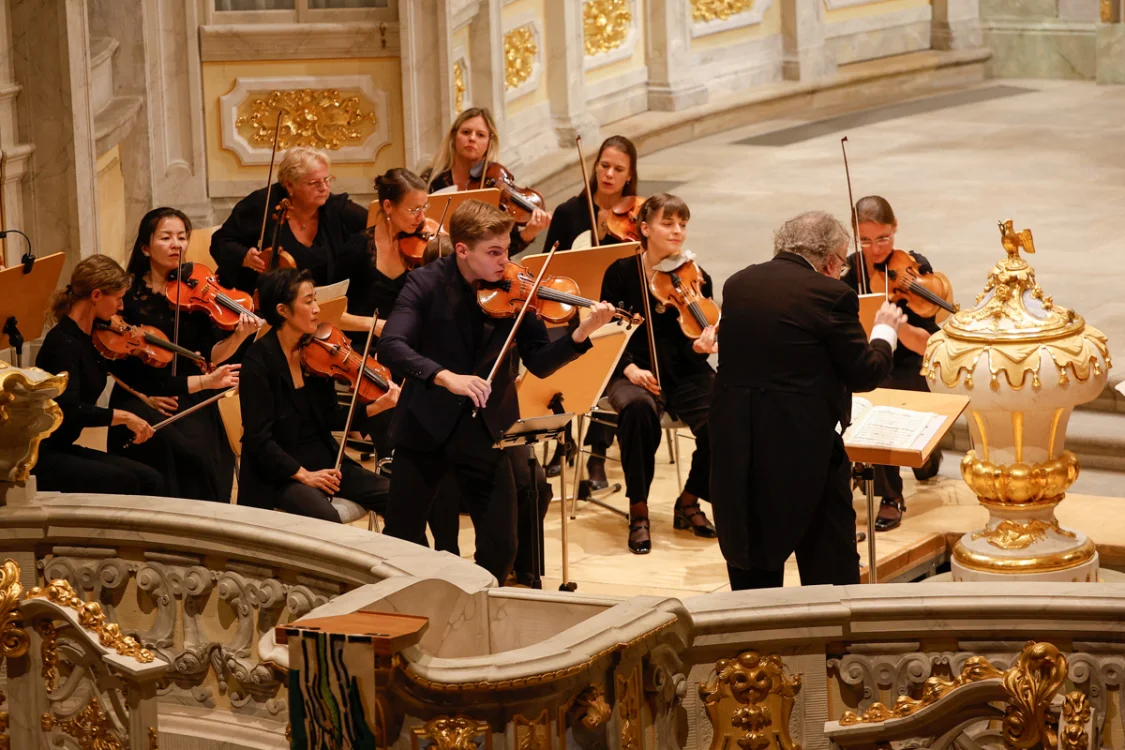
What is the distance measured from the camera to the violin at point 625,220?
6.50 meters

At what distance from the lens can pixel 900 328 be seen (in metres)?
6.20

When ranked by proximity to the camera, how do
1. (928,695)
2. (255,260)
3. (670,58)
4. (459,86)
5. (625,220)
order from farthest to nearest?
(670,58) < (459,86) < (625,220) < (255,260) < (928,695)

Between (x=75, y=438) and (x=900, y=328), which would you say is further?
(x=900, y=328)

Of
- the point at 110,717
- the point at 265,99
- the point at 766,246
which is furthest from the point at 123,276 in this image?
the point at 766,246

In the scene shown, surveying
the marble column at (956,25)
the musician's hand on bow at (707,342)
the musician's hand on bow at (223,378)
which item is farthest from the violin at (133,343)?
the marble column at (956,25)

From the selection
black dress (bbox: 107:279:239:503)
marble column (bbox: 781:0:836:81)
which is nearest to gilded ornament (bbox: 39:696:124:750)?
black dress (bbox: 107:279:239:503)

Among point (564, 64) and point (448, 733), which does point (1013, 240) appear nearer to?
point (448, 733)

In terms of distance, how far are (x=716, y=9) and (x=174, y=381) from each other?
7.49 metres

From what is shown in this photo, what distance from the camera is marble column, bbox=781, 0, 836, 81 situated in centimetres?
1305

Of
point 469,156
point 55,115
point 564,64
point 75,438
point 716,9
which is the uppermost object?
point 716,9

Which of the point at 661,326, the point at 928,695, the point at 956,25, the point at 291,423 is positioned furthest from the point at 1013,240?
the point at 956,25

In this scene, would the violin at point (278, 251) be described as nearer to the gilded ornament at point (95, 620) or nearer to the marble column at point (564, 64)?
the gilded ornament at point (95, 620)

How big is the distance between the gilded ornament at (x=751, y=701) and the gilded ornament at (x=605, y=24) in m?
8.07

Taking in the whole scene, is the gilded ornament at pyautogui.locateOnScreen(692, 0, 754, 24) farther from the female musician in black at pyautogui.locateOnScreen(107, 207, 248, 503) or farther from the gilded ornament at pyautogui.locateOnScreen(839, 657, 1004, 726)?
the gilded ornament at pyautogui.locateOnScreen(839, 657, 1004, 726)
